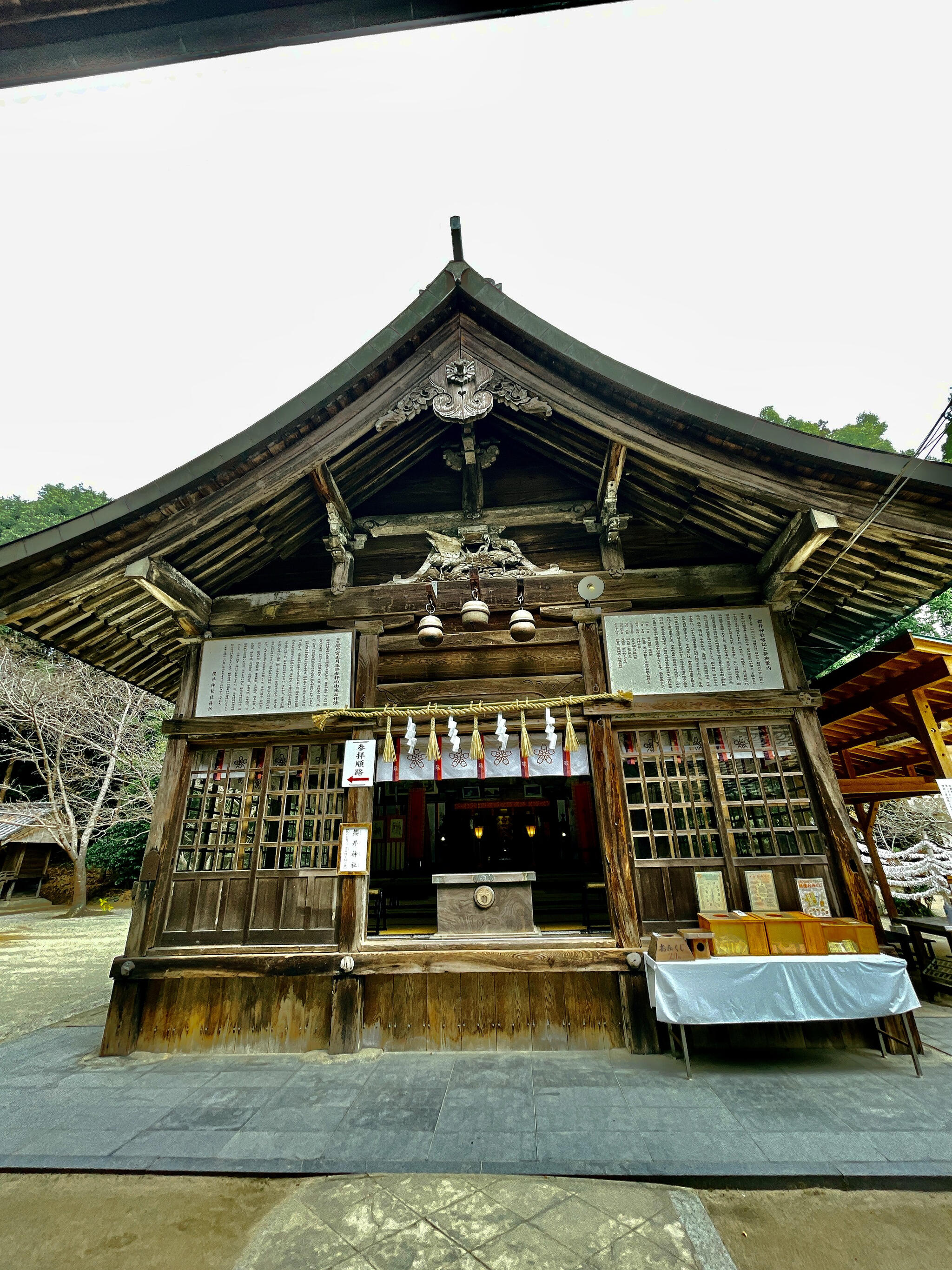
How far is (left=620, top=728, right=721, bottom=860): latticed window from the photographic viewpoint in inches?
229

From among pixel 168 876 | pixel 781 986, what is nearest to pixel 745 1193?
pixel 781 986

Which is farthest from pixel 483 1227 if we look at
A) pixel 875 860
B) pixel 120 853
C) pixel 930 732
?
pixel 120 853

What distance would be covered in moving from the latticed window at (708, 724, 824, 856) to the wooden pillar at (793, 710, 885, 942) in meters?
0.13

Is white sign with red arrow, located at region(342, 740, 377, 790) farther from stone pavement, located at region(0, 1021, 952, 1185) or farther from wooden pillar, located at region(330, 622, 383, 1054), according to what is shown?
stone pavement, located at region(0, 1021, 952, 1185)

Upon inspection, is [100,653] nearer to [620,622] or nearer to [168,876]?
[168,876]

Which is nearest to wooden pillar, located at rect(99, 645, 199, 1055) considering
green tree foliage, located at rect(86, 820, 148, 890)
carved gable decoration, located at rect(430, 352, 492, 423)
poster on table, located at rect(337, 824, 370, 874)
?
poster on table, located at rect(337, 824, 370, 874)

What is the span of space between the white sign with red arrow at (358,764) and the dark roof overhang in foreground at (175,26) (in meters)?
5.46

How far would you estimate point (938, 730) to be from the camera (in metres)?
7.01

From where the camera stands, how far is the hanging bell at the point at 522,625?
5.87m

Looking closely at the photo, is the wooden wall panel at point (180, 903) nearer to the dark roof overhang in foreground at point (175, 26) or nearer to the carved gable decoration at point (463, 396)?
the carved gable decoration at point (463, 396)

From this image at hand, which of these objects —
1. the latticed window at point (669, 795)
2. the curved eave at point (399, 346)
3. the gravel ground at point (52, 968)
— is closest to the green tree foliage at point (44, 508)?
the gravel ground at point (52, 968)

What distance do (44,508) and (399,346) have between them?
35.1 m

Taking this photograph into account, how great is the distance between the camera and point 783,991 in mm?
4621

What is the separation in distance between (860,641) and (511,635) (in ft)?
16.1
